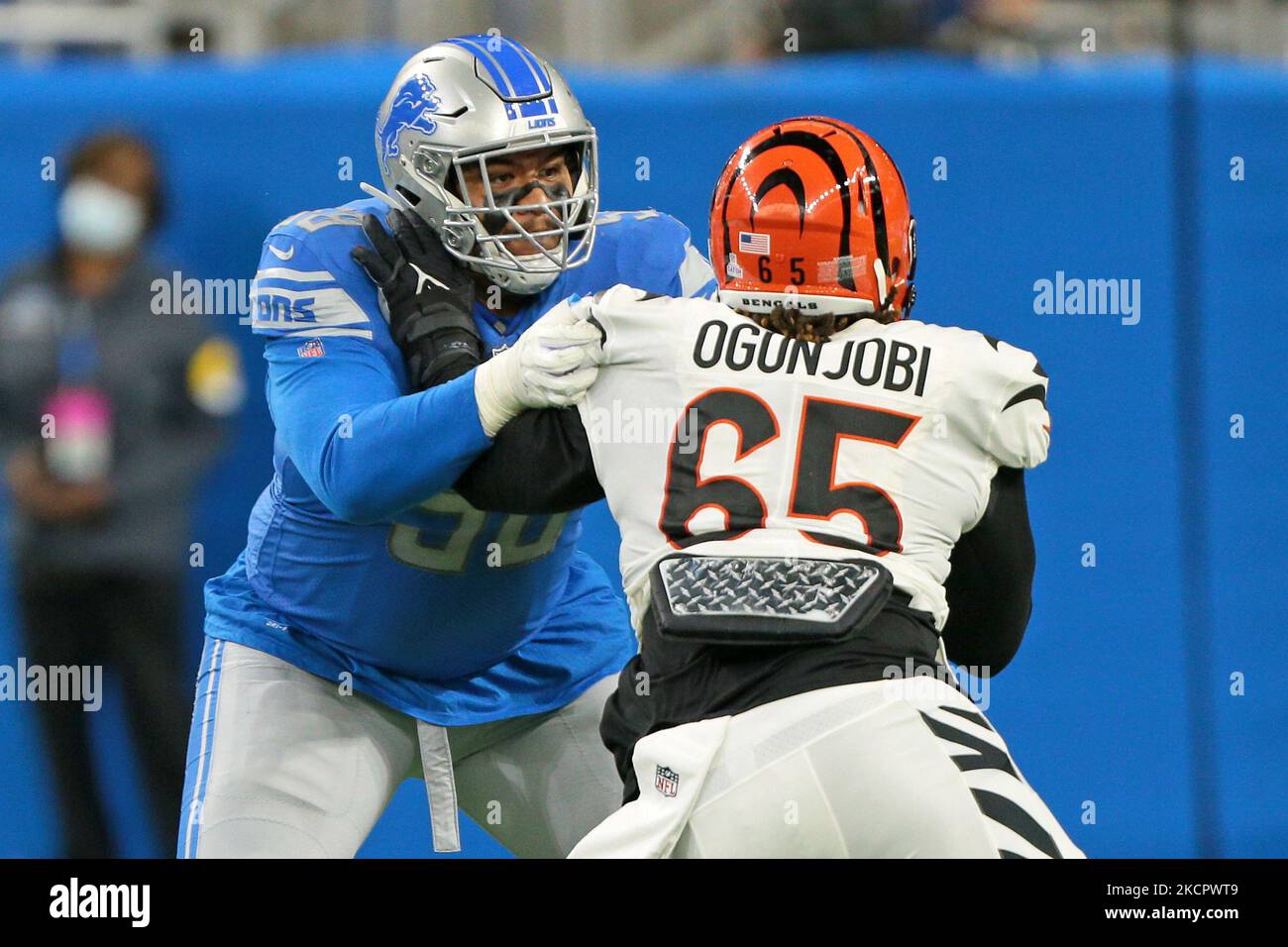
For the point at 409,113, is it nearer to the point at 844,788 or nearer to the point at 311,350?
the point at 311,350

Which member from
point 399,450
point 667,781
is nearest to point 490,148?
point 399,450

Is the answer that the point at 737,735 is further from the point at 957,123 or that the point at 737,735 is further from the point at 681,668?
the point at 957,123

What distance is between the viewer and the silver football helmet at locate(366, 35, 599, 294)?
2395 mm

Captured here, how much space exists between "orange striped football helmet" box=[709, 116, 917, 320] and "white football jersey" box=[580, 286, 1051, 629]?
57mm

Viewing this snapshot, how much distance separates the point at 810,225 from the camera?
6.40ft

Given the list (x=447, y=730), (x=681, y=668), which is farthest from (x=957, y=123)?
(x=681, y=668)

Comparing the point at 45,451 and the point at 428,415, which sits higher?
the point at 428,415

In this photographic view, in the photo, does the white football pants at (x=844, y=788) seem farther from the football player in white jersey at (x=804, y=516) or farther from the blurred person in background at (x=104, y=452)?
the blurred person in background at (x=104, y=452)

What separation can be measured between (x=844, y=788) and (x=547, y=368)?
1.91 feet

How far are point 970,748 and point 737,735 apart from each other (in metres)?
0.24

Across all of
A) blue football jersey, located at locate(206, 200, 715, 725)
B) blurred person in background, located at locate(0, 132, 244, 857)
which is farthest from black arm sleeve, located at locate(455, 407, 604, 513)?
blurred person in background, located at locate(0, 132, 244, 857)

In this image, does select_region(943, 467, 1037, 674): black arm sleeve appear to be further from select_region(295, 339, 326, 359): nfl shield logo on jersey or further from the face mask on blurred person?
the face mask on blurred person

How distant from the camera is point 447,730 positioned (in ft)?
8.52

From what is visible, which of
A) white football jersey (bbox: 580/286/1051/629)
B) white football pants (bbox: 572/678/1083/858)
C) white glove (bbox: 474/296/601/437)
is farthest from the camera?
white glove (bbox: 474/296/601/437)
